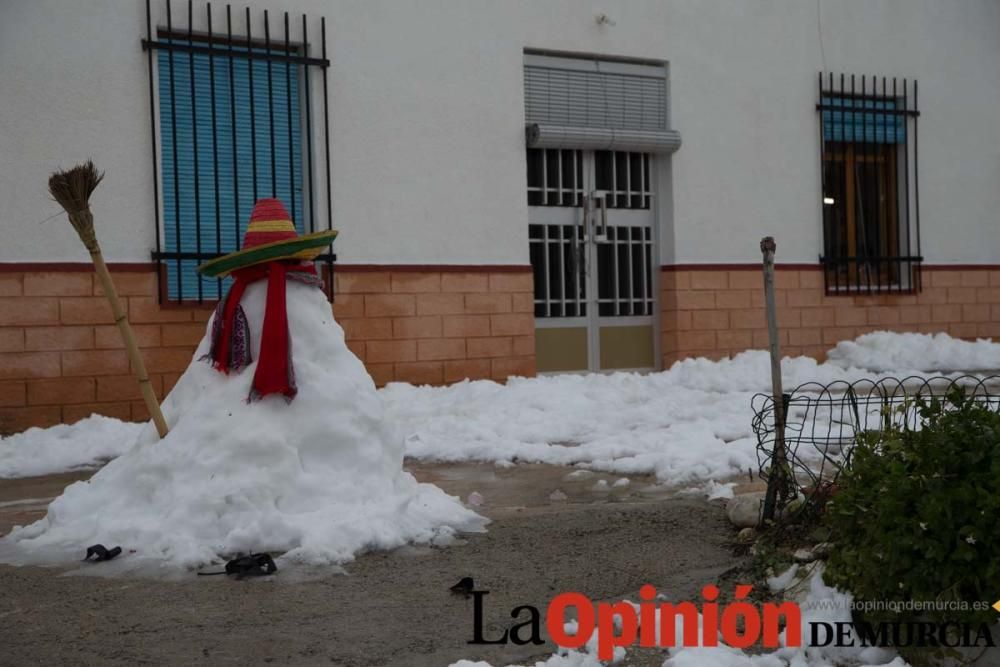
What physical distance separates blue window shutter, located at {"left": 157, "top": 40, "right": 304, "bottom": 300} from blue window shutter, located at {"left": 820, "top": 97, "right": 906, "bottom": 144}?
21.6 feet

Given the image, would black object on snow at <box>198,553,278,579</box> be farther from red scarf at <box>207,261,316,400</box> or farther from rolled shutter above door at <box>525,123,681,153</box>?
rolled shutter above door at <box>525,123,681,153</box>

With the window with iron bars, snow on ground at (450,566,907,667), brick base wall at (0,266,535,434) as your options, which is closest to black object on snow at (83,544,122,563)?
A: snow on ground at (450,566,907,667)

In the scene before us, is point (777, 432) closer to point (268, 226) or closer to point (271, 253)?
point (271, 253)

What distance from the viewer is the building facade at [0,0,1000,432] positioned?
30.7ft

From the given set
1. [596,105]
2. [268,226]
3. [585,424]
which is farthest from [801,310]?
[268,226]

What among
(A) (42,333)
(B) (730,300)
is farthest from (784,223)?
(A) (42,333)

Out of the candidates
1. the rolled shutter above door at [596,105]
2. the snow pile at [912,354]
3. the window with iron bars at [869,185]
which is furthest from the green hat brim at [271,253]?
the window with iron bars at [869,185]

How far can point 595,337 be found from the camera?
12289mm

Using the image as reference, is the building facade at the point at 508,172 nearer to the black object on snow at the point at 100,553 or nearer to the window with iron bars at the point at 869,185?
the window with iron bars at the point at 869,185

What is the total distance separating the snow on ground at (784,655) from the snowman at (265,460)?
163 centimetres

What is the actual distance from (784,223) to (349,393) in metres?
8.49

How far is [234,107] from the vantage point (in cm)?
1010

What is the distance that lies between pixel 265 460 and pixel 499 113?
6643mm

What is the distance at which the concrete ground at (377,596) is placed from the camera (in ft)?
12.8
